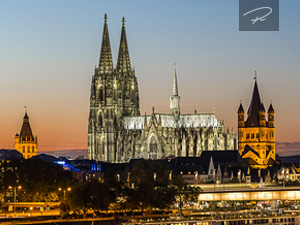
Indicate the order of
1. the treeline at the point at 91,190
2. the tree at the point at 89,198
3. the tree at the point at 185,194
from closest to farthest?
the tree at the point at 89,198, the treeline at the point at 91,190, the tree at the point at 185,194

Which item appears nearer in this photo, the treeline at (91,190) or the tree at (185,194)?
the treeline at (91,190)

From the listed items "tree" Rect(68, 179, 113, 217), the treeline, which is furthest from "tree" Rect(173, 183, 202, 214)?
"tree" Rect(68, 179, 113, 217)

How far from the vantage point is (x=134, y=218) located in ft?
483

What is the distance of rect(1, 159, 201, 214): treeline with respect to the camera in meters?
153

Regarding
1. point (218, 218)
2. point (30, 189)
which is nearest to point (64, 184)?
point (30, 189)

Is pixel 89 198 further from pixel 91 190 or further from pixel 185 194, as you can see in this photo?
pixel 185 194

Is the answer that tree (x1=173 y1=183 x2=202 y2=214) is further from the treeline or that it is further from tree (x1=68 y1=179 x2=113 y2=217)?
tree (x1=68 y1=179 x2=113 y2=217)

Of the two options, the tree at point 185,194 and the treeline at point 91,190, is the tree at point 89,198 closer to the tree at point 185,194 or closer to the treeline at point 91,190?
the treeline at point 91,190

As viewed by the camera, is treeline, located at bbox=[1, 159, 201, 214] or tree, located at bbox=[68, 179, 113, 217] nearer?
tree, located at bbox=[68, 179, 113, 217]

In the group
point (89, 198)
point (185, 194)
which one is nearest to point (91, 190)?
point (89, 198)

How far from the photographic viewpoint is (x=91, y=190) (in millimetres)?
153750

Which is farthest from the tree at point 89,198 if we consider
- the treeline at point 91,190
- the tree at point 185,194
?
the tree at point 185,194

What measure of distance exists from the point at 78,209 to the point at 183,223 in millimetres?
25747

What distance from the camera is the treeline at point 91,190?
152625 mm
